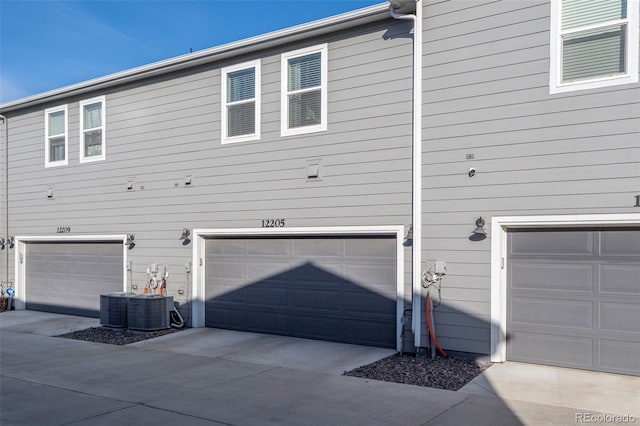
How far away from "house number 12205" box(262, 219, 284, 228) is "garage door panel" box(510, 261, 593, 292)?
12.9 feet

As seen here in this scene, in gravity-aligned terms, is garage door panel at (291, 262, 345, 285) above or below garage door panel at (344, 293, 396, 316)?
above

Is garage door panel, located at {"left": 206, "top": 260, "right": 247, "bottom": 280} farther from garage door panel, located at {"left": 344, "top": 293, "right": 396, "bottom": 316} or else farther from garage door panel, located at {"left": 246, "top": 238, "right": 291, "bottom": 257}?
garage door panel, located at {"left": 344, "top": 293, "right": 396, "bottom": 316}

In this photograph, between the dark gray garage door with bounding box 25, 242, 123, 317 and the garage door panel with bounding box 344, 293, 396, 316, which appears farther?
the dark gray garage door with bounding box 25, 242, 123, 317

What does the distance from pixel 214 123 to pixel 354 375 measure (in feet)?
18.6

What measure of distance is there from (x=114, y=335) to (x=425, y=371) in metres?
6.04

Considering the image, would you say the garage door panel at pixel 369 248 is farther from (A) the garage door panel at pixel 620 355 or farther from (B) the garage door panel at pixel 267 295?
Result: (A) the garage door panel at pixel 620 355

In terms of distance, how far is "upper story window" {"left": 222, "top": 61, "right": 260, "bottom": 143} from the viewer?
977cm

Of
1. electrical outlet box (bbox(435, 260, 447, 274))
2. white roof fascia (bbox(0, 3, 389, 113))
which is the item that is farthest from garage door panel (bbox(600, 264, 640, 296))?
white roof fascia (bbox(0, 3, 389, 113))

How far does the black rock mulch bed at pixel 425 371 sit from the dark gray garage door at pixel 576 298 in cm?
70

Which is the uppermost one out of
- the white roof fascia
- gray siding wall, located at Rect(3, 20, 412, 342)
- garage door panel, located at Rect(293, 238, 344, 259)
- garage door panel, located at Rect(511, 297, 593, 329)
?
the white roof fascia

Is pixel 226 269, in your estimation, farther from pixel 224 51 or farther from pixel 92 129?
pixel 92 129

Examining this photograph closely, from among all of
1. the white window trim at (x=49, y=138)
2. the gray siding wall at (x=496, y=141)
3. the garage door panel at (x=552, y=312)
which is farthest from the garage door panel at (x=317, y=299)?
the white window trim at (x=49, y=138)

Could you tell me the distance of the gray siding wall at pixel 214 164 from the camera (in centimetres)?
829

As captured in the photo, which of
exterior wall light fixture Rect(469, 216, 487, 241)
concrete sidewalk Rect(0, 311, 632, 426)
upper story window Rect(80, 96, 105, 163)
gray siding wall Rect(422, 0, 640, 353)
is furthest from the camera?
upper story window Rect(80, 96, 105, 163)
